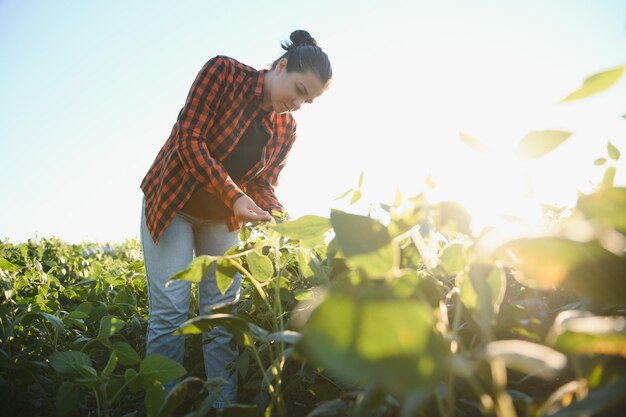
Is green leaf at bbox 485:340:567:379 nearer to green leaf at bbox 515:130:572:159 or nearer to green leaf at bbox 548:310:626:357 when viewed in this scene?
green leaf at bbox 548:310:626:357

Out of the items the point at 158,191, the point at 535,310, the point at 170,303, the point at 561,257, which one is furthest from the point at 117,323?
the point at 561,257

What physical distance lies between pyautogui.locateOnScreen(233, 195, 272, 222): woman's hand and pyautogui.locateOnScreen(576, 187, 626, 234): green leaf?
1.37 m

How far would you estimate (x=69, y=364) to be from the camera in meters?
1.08

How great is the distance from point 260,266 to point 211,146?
1541mm

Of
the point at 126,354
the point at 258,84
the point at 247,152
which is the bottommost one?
the point at 126,354

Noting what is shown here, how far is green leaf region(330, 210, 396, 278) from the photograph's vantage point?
0.41m

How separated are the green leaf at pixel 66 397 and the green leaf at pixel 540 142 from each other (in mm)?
1278

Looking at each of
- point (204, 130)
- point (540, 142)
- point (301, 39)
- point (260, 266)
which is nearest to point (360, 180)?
point (260, 266)

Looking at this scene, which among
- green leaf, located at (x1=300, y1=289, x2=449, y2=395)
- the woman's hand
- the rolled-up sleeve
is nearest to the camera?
green leaf, located at (x1=300, y1=289, x2=449, y2=395)

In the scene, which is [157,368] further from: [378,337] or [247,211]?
[247,211]

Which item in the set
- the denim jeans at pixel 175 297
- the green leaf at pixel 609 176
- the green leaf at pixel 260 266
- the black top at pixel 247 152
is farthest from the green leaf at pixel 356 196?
the black top at pixel 247 152

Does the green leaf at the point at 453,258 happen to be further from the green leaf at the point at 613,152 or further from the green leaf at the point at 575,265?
the green leaf at the point at 613,152

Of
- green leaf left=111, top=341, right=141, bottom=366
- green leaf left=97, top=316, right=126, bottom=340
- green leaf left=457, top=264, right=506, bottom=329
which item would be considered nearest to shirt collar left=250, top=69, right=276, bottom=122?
green leaf left=97, top=316, right=126, bottom=340

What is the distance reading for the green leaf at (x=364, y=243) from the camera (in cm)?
41
